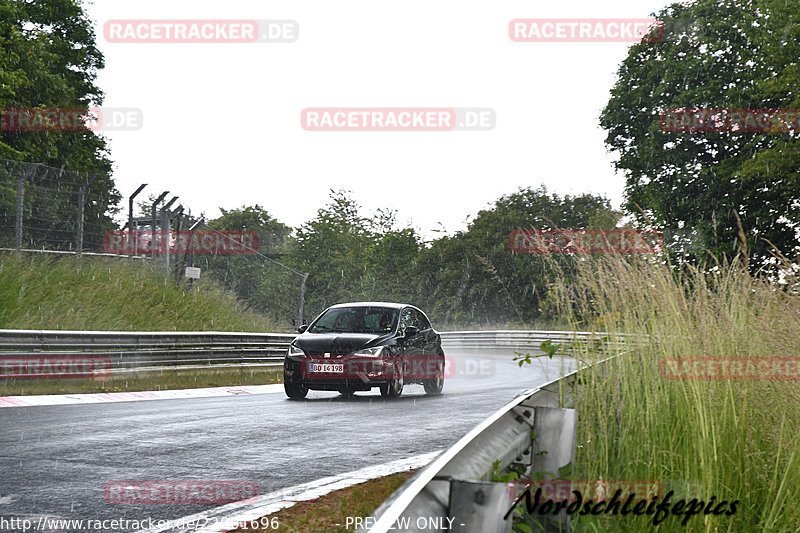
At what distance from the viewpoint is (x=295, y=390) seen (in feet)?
49.8

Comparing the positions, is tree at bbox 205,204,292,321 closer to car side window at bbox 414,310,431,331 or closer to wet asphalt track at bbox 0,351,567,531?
car side window at bbox 414,310,431,331

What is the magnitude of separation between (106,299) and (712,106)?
92.5ft

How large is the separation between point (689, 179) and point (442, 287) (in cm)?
2625

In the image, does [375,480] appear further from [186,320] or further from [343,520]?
[186,320]

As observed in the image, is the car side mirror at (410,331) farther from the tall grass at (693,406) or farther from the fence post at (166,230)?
the fence post at (166,230)

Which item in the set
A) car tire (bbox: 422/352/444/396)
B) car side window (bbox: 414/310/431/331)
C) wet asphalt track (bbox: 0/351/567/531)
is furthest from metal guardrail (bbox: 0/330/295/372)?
car tire (bbox: 422/352/444/396)

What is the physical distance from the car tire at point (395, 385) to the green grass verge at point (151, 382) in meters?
4.27

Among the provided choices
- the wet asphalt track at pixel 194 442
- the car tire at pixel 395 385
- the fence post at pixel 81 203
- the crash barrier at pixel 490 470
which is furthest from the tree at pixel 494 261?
the crash barrier at pixel 490 470

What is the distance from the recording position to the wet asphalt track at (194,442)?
6.58m

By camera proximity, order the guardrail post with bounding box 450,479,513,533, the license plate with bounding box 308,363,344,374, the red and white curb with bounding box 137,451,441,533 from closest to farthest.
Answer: the guardrail post with bounding box 450,479,513,533 → the red and white curb with bounding box 137,451,441,533 → the license plate with bounding box 308,363,344,374

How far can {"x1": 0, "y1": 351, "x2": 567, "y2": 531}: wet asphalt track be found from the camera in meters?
6.58

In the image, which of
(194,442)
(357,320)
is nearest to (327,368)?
(357,320)

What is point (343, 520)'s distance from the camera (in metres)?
5.88

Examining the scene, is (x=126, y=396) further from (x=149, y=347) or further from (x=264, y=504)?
(x=264, y=504)
